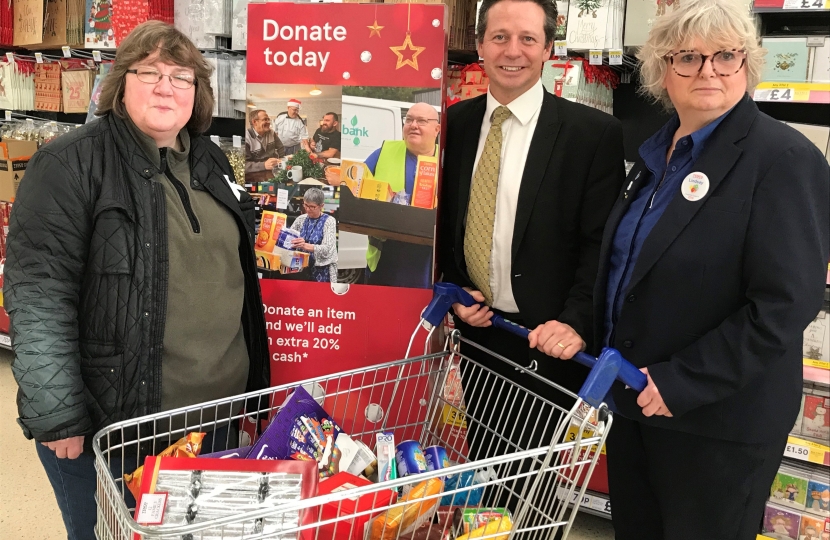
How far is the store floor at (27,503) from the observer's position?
285cm

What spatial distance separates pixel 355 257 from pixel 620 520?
1089 millimetres

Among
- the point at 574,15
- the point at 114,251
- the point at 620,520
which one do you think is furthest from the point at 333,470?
the point at 574,15

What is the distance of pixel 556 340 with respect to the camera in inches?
65.3

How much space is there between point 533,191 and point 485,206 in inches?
5.9

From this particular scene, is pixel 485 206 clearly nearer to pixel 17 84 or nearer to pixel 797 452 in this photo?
pixel 797 452

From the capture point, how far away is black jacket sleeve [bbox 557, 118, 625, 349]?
193cm

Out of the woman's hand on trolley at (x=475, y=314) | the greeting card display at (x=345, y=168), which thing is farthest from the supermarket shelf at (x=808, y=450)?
the greeting card display at (x=345, y=168)

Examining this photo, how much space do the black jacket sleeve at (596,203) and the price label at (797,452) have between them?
1.28 m

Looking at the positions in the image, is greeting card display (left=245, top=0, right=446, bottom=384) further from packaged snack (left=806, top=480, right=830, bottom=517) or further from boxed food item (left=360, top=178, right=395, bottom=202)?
packaged snack (left=806, top=480, right=830, bottom=517)

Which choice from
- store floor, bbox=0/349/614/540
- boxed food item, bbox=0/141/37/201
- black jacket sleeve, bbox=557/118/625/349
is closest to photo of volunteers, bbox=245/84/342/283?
black jacket sleeve, bbox=557/118/625/349

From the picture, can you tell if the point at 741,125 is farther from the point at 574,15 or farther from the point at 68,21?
the point at 68,21

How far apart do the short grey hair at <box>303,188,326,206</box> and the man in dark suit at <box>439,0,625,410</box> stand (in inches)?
17.3

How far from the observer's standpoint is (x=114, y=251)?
162 cm

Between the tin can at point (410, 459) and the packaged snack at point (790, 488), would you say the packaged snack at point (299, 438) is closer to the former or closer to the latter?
the tin can at point (410, 459)
